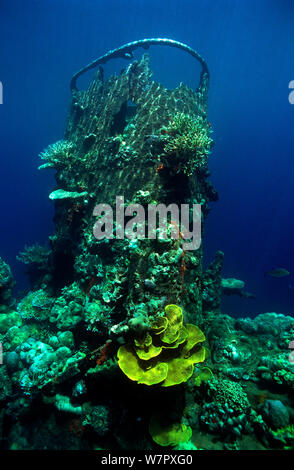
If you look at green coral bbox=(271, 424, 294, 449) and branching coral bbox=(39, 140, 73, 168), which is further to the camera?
branching coral bbox=(39, 140, 73, 168)

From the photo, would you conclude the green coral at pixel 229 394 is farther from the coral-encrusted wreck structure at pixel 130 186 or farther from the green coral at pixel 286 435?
the coral-encrusted wreck structure at pixel 130 186

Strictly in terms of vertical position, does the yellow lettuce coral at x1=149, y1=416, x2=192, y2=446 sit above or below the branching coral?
below

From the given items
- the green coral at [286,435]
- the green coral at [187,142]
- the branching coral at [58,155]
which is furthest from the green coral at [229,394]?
the branching coral at [58,155]

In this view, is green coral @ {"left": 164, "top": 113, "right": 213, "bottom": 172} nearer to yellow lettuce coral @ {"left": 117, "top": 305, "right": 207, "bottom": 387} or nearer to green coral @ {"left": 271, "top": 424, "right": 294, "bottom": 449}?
yellow lettuce coral @ {"left": 117, "top": 305, "right": 207, "bottom": 387}

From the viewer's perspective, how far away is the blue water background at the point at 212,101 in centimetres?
3441

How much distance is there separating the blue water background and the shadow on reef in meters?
25.0

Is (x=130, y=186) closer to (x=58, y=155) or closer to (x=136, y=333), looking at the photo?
(x=58, y=155)

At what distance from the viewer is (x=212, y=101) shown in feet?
265

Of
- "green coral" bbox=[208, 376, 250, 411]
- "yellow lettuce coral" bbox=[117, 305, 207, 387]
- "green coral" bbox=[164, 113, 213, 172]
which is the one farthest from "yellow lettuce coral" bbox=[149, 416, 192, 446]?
"green coral" bbox=[164, 113, 213, 172]

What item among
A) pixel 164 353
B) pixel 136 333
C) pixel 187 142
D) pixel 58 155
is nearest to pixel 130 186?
pixel 187 142

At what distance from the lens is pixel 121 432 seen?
3.97 m

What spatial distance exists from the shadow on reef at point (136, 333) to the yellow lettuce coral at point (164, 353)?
2 cm

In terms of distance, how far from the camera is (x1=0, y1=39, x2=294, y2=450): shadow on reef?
Result: 3883 millimetres

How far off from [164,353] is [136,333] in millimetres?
673
